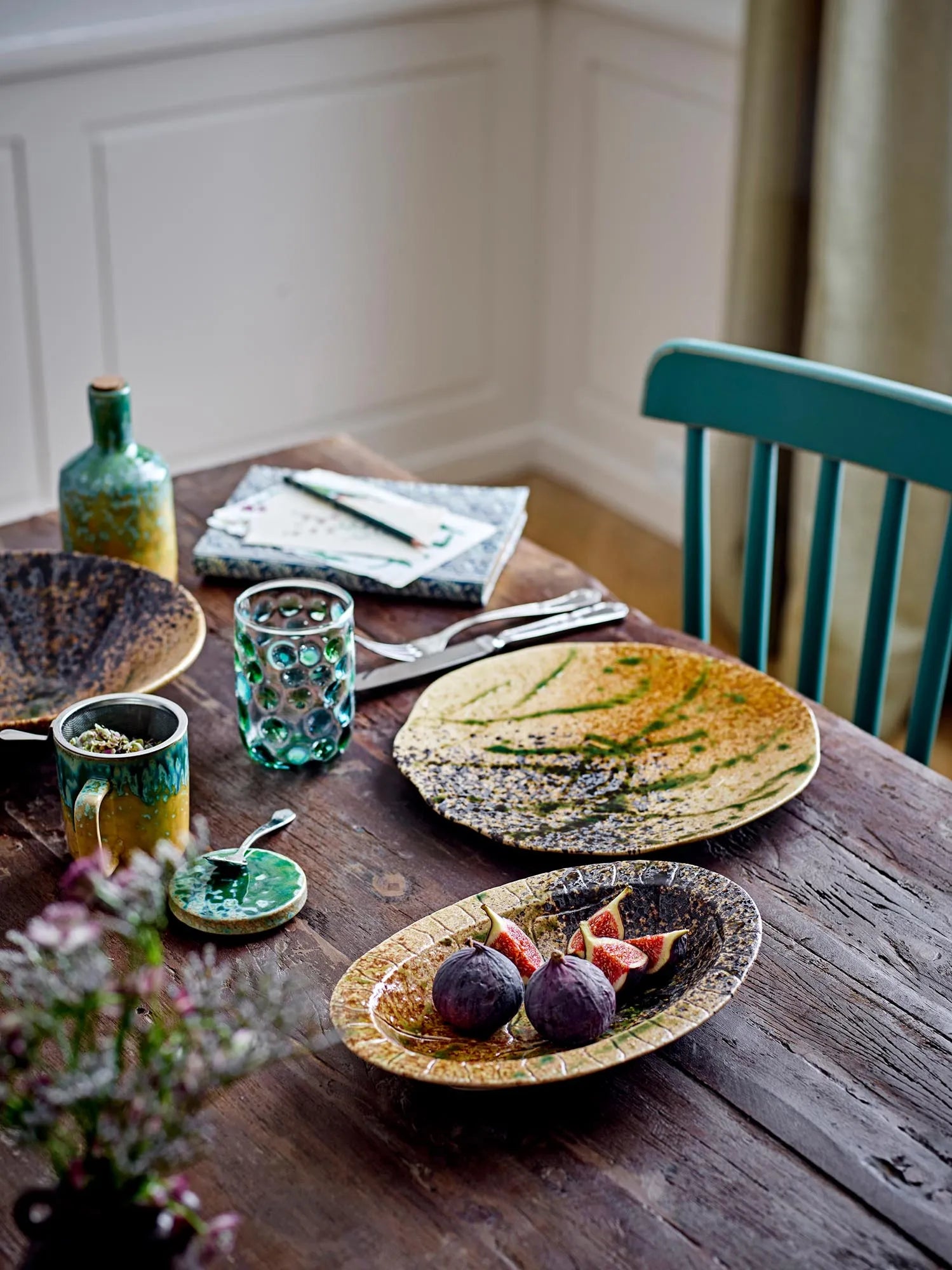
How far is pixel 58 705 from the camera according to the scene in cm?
130

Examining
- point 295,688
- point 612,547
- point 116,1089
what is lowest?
point 612,547

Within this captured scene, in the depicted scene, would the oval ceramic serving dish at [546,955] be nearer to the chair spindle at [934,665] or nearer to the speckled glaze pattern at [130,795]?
the speckled glaze pattern at [130,795]

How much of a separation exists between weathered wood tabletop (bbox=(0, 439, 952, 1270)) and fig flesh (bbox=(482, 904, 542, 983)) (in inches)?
3.3

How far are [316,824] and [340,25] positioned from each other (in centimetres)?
218

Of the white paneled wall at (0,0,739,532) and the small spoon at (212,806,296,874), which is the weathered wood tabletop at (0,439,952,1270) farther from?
the white paneled wall at (0,0,739,532)

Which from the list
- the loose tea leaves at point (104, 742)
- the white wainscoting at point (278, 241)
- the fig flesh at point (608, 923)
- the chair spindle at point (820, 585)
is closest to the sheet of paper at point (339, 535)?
the chair spindle at point (820, 585)

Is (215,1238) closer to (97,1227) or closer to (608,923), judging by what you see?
(97,1227)

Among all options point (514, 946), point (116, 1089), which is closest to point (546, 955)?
point (514, 946)

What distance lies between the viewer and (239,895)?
1041 millimetres

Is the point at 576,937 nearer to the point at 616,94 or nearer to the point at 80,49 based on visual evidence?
the point at 80,49

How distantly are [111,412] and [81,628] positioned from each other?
0.64 feet

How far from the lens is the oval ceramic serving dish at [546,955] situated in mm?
863

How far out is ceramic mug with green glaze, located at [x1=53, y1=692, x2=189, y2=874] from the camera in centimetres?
103

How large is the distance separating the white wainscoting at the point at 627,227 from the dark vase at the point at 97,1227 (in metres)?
2.52
